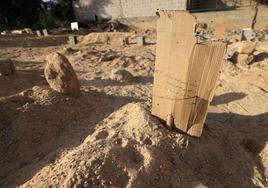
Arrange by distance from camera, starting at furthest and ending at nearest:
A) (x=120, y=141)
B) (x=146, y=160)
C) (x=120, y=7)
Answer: (x=120, y=7), (x=120, y=141), (x=146, y=160)

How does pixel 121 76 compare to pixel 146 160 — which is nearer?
pixel 146 160

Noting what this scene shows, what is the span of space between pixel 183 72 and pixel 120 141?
1261mm

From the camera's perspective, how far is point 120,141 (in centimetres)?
373

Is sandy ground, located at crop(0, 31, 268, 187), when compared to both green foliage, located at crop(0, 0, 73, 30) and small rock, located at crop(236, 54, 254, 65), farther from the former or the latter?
green foliage, located at crop(0, 0, 73, 30)

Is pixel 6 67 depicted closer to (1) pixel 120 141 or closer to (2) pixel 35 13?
(1) pixel 120 141

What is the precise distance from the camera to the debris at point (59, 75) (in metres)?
5.76

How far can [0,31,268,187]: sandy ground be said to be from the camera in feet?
10.9

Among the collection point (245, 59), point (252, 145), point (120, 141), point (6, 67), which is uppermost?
point (120, 141)

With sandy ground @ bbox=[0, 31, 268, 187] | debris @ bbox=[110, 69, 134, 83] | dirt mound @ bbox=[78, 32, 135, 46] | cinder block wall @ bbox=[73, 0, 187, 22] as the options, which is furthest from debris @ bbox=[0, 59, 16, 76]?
cinder block wall @ bbox=[73, 0, 187, 22]

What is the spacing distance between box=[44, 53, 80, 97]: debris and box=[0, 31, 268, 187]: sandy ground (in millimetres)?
184

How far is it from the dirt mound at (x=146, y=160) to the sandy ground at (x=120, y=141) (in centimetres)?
1

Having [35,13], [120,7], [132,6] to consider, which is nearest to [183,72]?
[132,6]

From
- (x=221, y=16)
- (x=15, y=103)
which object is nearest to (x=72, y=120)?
(x=15, y=103)

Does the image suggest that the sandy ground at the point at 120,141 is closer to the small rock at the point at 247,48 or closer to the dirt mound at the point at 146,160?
the dirt mound at the point at 146,160
